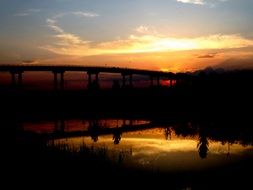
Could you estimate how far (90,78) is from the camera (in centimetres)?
12100

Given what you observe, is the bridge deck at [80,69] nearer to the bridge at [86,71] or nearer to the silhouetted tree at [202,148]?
the bridge at [86,71]

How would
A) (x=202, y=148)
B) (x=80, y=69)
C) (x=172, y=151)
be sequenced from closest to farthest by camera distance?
(x=172, y=151) → (x=202, y=148) → (x=80, y=69)

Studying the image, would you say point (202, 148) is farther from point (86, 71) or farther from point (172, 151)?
point (86, 71)

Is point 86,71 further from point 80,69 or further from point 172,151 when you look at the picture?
point 172,151

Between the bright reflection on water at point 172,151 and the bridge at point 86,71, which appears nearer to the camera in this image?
the bright reflection on water at point 172,151

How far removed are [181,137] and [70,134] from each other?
438 inches

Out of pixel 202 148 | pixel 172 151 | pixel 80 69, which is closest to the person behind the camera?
pixel 172 151

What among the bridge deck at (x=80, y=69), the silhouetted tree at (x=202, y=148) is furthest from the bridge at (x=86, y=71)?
the silhouetted tree at (x=202, y=148)

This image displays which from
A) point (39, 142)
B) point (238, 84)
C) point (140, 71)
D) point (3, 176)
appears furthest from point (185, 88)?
point (3, 176)

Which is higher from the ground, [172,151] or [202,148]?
Answer: [202,148]

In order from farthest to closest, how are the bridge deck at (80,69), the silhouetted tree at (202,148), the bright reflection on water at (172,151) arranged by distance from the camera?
the bridge deck at (80,69), the silhouetted tree at (202,148), the bright reflection on water at (172,151)

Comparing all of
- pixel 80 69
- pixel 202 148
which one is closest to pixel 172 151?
pixel 202 148

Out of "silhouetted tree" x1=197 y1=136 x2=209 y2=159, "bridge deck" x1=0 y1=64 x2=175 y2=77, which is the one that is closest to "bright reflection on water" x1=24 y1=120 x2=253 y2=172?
"silhouetted tree" x1=197 y1=136 x2=209 y2=159

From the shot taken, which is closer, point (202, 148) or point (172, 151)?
point (172, 151)
